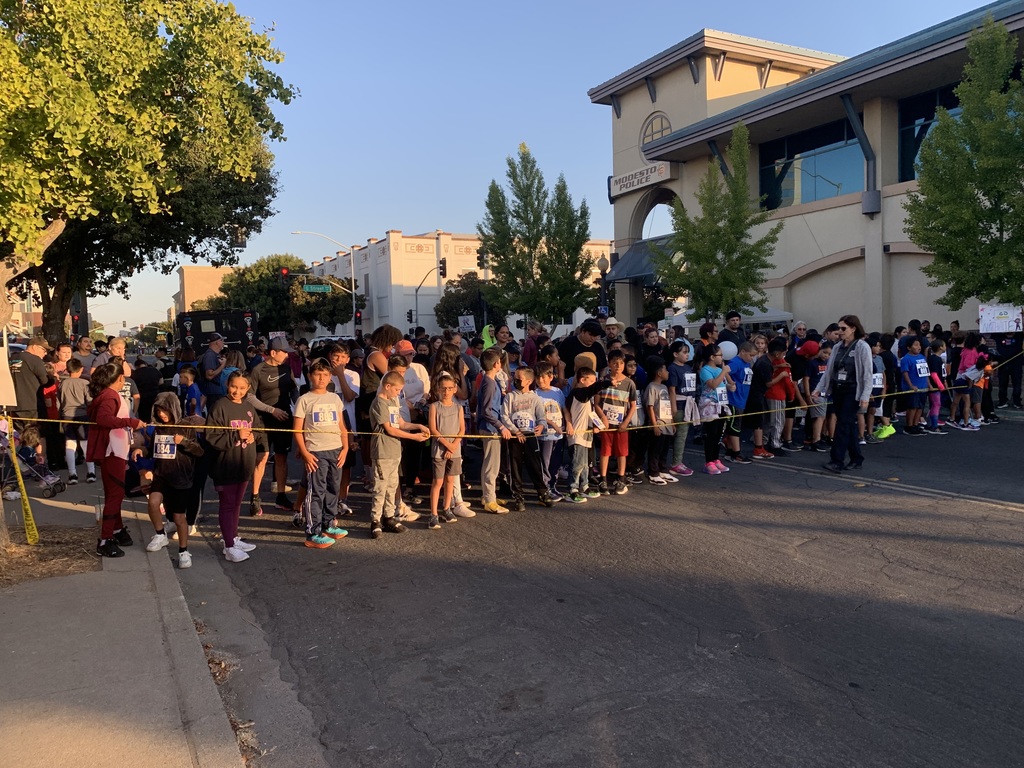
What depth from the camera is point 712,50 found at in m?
30.2

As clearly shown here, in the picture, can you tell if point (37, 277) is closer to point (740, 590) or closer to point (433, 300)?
point (740, 590)

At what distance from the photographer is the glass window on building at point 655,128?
107ft

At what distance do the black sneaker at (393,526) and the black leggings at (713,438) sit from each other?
4.43m

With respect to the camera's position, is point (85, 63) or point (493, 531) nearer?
point (493, 531)

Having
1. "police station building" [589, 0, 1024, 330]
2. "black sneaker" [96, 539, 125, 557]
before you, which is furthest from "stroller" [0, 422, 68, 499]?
"police station building" [589, 0, 1024, 330]

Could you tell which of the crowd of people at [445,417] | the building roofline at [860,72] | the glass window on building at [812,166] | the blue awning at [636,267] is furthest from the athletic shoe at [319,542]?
the blue awning at [636,267]

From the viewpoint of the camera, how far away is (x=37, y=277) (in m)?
21.1

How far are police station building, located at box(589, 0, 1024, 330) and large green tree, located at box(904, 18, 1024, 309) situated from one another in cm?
309

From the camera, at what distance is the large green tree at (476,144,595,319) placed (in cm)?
3519

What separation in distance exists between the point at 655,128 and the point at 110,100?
26.5 meters

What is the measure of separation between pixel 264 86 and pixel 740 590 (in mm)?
13670

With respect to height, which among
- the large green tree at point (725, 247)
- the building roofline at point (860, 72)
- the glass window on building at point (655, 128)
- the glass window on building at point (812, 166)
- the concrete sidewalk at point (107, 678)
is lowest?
the concrete sidewalk at point (107, 678)

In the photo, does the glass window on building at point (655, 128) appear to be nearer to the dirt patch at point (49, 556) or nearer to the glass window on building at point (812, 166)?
the glass window on building at point (812, 166)

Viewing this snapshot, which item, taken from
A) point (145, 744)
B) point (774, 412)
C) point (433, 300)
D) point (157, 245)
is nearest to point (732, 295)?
point (774, 412)
